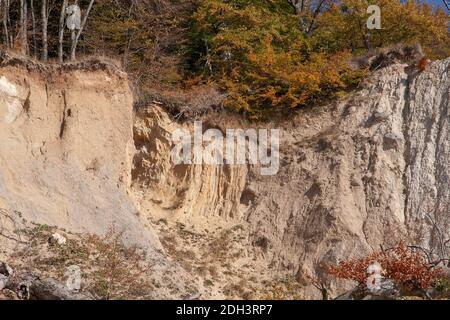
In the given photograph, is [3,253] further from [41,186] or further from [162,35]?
[162,35]

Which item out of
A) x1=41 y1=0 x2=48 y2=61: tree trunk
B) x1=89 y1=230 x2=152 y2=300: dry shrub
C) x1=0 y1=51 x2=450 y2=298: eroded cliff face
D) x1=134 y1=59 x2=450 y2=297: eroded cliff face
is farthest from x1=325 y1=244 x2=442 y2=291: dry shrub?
x1=41 y1=0 x2=48 y2=61: tree trunk

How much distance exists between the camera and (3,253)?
15383 millimetres

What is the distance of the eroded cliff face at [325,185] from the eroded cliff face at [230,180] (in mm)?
34

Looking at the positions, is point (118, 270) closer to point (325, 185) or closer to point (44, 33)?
point (325, 185)

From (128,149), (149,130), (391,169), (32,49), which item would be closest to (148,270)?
(128,149)

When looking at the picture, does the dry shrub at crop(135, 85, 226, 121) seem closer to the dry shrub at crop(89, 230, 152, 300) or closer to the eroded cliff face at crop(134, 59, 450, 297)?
the eroded cliff face at crop(134, 59, 450, 297)

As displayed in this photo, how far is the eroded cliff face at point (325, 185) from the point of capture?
19.1 m

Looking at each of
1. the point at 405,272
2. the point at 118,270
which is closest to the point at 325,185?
the point at 405,272

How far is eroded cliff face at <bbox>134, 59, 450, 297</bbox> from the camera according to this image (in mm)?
19125

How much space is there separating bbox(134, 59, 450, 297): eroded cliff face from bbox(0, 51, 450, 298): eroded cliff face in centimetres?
3

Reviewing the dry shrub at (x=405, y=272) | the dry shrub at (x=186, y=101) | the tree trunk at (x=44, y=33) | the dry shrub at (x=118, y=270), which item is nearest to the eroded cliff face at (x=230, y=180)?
the dry shrub at (x=186, y=101)

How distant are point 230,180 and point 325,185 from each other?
2980 mm

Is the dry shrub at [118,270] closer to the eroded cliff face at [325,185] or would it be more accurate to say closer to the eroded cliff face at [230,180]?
the eroded cliff face at [230,180]
